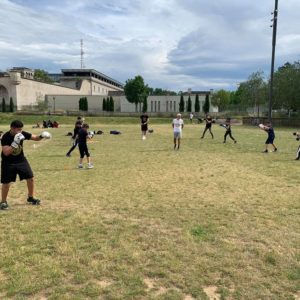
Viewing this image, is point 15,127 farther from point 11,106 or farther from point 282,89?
point 11,106

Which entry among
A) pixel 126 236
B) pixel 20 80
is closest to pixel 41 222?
pixel 126 236

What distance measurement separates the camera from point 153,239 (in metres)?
5.18

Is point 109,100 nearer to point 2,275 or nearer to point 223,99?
point 223,99

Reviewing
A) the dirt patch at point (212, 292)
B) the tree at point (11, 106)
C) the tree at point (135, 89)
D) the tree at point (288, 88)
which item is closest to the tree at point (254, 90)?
the tree at point (288, 88)

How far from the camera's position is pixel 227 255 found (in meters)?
4.61

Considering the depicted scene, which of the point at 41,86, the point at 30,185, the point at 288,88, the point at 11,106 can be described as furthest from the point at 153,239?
the point at 41,86

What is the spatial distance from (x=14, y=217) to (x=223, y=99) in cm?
9253

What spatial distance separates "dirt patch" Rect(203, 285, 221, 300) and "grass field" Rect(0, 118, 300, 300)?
2 centimetres

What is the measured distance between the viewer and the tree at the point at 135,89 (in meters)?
88.4

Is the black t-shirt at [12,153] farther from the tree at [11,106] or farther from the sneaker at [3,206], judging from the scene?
the tree at [11,106]

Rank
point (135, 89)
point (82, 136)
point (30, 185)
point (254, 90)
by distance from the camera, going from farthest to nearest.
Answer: point (135, 89) < point (254, 90) < point (82, 136) < point (30, 185)

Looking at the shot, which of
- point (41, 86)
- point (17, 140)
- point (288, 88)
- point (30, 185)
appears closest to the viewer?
point (17, 140)

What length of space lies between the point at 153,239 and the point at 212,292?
1.58 metres

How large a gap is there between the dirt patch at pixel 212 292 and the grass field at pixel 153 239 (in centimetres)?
2
